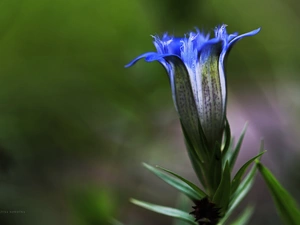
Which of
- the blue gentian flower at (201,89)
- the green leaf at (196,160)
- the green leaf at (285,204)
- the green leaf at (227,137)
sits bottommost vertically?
the green leaf at (285,204)

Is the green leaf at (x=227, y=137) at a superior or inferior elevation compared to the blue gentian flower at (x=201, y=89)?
inferior

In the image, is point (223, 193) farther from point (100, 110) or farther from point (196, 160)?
point (100, 110)

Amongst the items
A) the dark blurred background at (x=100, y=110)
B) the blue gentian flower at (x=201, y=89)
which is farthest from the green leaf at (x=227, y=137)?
the dark blurred background at (x=100, y=110)

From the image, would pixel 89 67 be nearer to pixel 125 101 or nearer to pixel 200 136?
pixel 125 101

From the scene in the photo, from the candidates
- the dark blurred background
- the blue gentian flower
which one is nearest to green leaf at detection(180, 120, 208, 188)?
the blue gentian flower

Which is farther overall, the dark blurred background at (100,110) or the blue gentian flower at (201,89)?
the dark blurred background at (100,110)

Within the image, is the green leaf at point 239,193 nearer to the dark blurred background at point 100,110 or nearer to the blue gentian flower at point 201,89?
the blue gentian flower at point 201,89
